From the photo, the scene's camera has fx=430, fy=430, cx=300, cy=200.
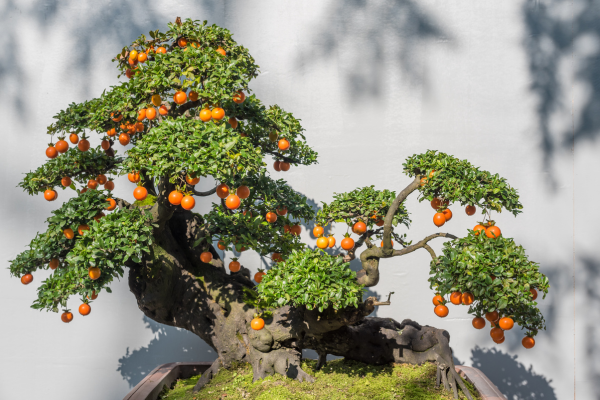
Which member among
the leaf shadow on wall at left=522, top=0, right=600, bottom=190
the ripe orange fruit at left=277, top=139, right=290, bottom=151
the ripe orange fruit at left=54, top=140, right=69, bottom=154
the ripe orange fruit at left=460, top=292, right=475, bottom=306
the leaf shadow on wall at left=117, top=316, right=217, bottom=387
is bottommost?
the leaf shadow on wall at left=117, top=316, right=217, bottom=387

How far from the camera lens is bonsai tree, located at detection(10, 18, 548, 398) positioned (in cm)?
191

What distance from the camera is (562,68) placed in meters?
3.83

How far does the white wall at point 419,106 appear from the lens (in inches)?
149

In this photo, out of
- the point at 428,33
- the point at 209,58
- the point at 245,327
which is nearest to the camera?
the point at 209,58

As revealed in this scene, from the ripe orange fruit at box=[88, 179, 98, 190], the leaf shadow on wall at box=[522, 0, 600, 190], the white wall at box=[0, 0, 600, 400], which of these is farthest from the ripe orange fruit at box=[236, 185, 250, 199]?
the leaf shadow on wall at box=[522, 0, 600, 190]

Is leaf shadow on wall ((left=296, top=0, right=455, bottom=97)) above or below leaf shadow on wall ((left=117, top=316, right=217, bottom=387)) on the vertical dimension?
above

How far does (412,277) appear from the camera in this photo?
12.5ft

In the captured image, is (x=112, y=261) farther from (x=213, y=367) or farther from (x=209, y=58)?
(x=213, y=367)

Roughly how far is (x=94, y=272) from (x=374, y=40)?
3008 mm

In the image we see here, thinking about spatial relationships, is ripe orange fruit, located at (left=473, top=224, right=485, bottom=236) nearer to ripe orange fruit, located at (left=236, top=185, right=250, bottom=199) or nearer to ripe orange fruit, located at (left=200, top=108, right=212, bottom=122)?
ripe orange fruit, located at (left=236, top=185, right=250, bottom=199)

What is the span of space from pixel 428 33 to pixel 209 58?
8.27 feet

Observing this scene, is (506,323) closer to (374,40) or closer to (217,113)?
(217,113)

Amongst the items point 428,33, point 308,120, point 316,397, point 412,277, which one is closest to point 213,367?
point 316,397

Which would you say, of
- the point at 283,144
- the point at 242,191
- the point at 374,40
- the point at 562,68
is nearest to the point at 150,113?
the point at 242,191
